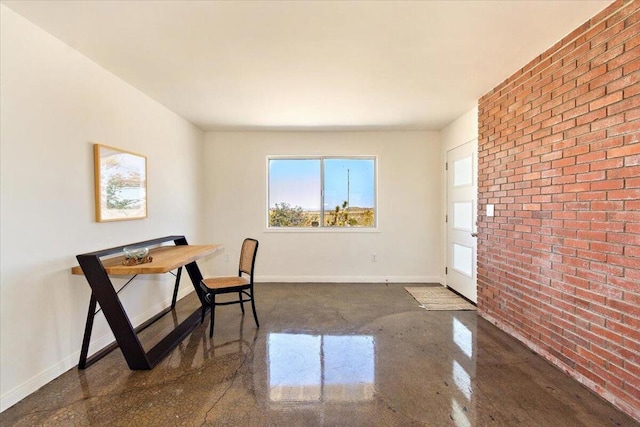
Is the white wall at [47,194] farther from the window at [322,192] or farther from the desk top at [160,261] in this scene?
the window at [322,192]

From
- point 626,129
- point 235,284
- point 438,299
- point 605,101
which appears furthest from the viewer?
point 438,299

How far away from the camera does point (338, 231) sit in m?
4.89

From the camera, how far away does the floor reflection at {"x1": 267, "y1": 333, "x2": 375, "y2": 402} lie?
2.02 metres

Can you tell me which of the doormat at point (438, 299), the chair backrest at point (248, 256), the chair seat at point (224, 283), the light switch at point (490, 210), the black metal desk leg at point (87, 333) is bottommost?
the doormat at point (438, 299)

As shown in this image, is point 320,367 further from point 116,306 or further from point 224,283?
point 116,306

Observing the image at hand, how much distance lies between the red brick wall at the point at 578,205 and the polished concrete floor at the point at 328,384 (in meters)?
0.27

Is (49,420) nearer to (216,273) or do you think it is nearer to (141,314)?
(141,314)

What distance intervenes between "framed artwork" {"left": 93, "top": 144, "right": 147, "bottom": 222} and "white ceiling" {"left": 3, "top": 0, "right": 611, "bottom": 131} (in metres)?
0.75

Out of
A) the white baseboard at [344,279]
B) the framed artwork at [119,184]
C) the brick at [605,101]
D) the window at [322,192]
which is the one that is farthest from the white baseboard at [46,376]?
the brick at [605,101]

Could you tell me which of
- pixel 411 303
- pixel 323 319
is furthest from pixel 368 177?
pixel 323 319

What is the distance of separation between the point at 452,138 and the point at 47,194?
4.53 m

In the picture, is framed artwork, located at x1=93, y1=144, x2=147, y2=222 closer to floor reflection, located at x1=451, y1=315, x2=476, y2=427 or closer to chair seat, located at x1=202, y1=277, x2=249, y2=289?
chair seat, located at x1=202, y1=277, x2=249, y2=289

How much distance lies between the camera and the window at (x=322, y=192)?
496 centimetres

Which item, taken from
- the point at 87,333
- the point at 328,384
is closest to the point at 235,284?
the point at 87,333
